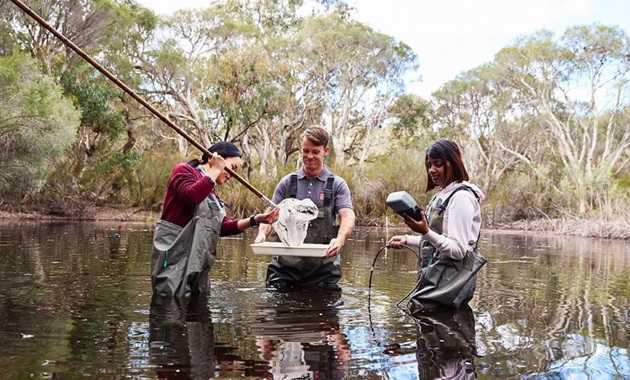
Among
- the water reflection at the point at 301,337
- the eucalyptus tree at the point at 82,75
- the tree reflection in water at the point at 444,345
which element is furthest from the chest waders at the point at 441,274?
the eucalyptus tree at the point at 82,75

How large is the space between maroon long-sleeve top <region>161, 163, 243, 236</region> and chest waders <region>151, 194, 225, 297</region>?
0.08 m

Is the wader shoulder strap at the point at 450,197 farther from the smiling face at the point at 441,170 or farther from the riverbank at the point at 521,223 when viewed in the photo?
the riverbank at the point at 521,223

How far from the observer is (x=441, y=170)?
4777 millimetres

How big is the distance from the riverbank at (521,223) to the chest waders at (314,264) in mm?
15349

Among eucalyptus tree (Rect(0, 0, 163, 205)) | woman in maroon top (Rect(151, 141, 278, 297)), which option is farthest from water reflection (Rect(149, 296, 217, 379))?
eucalyptus tree (Rect(0, 0, 163, 205))

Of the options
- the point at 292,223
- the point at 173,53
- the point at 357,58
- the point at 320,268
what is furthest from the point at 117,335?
the point at 357,58

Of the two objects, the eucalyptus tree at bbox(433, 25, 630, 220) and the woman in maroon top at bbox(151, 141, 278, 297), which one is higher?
the eucalyptus tree at bbox(433, 25, 630, 220)

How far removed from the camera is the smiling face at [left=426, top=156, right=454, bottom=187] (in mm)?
4766

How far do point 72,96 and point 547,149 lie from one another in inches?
1064

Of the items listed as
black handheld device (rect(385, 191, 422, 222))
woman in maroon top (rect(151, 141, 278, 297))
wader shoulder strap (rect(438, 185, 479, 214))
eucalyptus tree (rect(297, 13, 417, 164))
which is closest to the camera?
black handheld device (rect(385, 191, 422, 222))

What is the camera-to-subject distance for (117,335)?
158 inches

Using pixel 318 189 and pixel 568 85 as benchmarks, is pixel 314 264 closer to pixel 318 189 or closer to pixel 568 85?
pixel 318 189

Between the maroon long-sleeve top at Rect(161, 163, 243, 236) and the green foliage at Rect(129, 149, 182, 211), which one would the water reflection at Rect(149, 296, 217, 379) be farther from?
the green foliage at Rect(129, 149, 182, 211)

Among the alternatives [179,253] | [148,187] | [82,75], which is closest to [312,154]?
[179,253]
